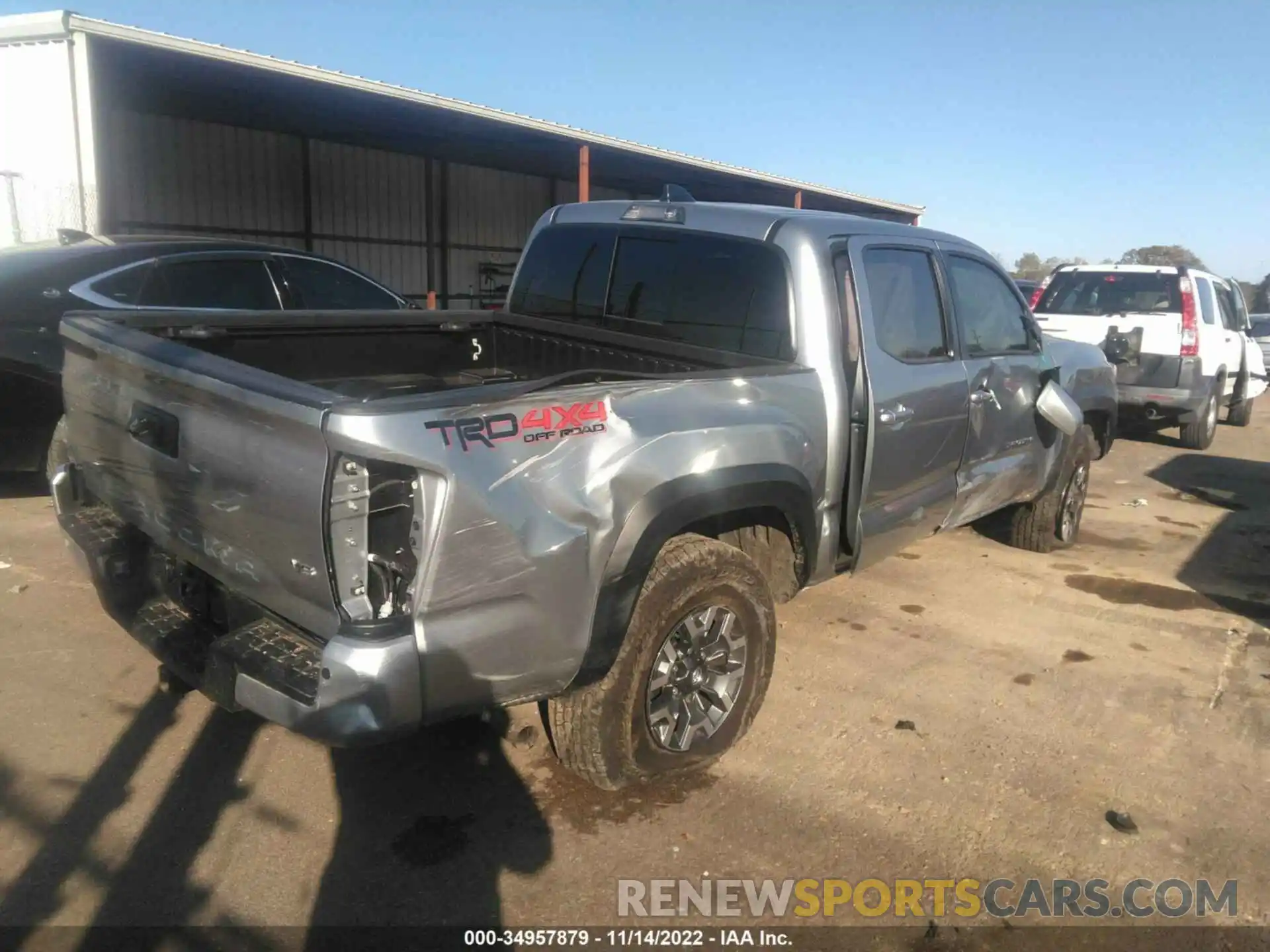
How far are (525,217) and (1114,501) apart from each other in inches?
617

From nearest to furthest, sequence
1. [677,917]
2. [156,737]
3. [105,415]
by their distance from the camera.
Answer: [677,917] → [105,415] → [156,737]

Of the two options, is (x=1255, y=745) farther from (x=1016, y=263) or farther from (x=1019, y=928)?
(x=1016, y=263)

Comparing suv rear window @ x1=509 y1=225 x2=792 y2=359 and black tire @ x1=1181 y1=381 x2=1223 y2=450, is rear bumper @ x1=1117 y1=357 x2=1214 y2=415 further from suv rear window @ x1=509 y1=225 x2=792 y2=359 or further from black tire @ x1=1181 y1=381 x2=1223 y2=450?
suv rear window @ x1=509 y1=225 x2=792 y2=359

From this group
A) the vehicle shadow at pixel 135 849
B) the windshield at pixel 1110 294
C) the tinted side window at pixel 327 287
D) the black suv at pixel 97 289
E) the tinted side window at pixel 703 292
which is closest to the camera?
the vehicle shadow at pixel 135 849

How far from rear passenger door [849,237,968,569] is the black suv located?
Result: 14.0 feet

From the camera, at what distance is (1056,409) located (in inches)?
203

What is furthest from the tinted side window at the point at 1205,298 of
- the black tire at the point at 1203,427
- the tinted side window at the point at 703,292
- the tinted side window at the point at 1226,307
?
the tinted side window at the point at 703,292

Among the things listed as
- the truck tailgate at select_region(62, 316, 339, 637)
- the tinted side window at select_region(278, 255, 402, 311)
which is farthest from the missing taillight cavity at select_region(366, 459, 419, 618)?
the tinted side window at select_region(278, 255, 402, 311)

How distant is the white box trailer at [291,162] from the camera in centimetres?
875

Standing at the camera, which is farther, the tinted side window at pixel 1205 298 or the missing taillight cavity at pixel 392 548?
the tinted side window at pixel 1205 298

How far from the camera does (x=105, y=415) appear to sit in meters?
3.08

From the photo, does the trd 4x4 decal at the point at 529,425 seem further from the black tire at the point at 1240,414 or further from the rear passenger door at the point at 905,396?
the black tire at the point at 1240,414

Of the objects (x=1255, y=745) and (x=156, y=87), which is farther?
(x=156, y=87)

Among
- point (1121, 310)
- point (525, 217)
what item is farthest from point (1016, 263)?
point (1121, 310)
